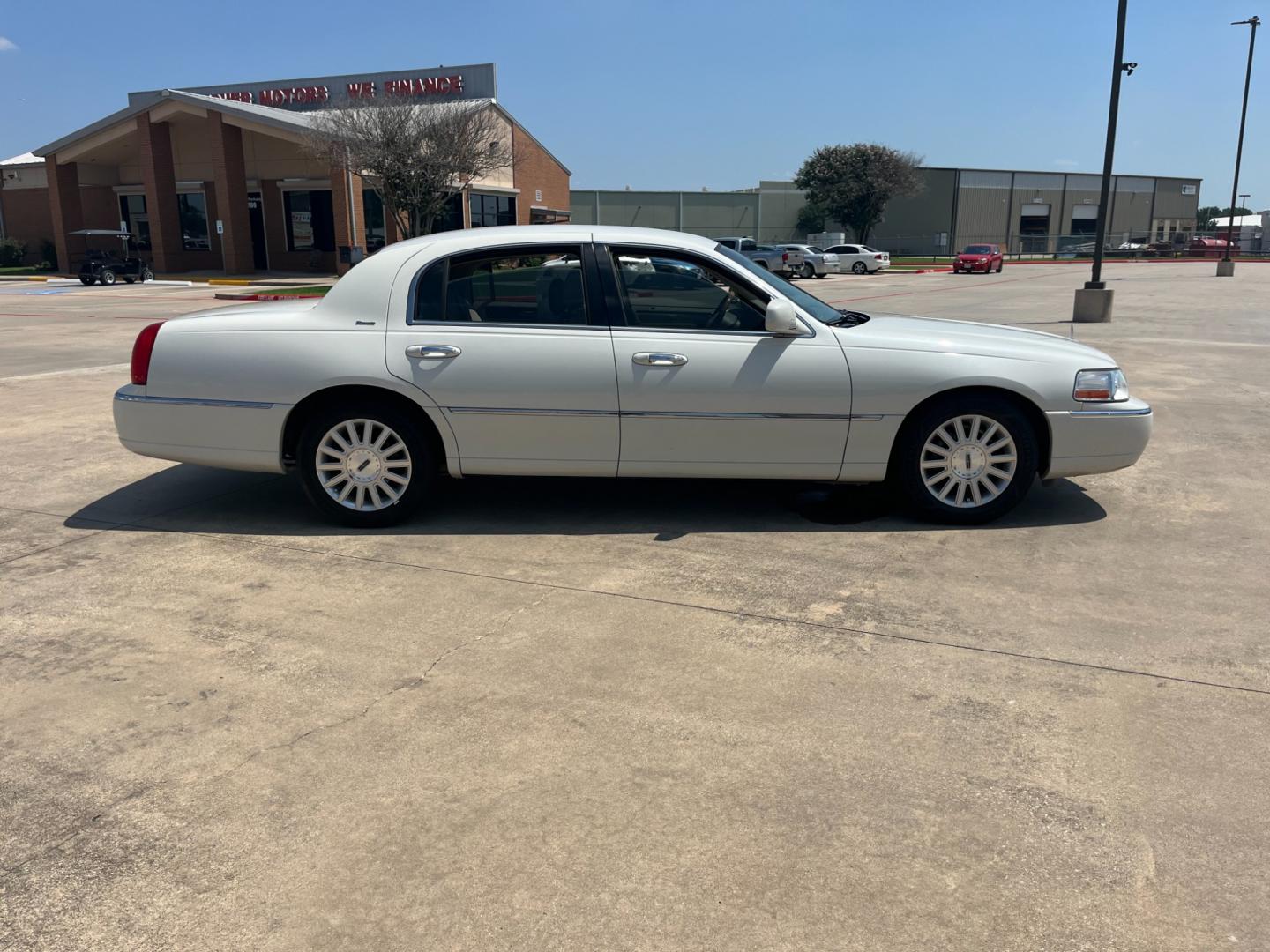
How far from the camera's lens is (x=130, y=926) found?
254cm

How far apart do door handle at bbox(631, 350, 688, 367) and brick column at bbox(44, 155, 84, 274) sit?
4327 centimetres

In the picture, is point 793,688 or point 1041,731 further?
point 793,688

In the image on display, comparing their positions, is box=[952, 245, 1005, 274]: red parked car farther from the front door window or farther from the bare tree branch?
the front door window

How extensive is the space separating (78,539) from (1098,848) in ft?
17.0

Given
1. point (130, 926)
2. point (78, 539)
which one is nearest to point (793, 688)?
point (130, 926)

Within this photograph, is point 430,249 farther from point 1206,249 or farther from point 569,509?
point 1206,249

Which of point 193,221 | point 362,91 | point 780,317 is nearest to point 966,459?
point 780,317

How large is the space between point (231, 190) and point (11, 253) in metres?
16.7

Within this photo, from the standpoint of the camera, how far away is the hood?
18.3 feet

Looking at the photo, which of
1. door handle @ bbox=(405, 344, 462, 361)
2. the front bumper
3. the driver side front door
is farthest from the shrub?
the front bumper

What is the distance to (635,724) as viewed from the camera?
3545mm

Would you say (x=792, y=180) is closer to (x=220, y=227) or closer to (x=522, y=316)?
(x=220, y=227)

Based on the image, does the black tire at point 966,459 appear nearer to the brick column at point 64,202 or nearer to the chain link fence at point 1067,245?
the brick column at point 64,202

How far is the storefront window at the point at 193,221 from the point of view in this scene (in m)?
41.2
